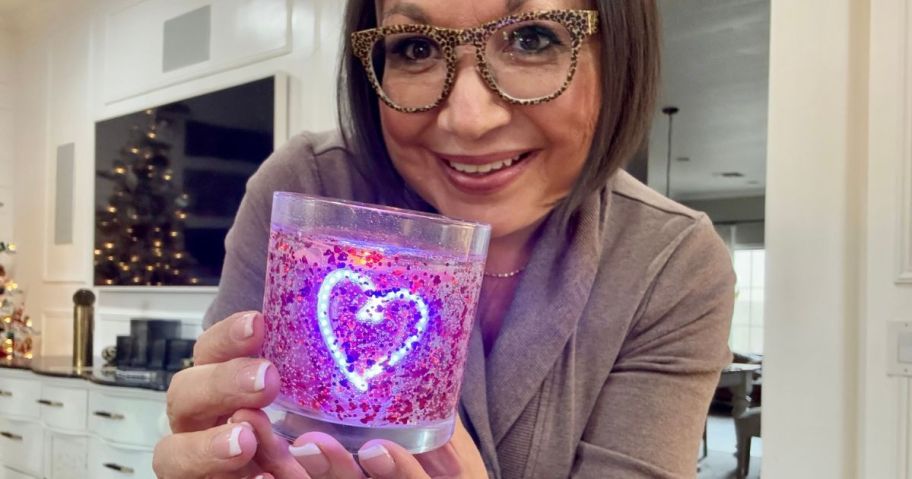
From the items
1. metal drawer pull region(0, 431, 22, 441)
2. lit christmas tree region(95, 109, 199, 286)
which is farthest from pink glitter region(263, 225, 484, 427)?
metal drawer pull region(0, 431, 22, 441)

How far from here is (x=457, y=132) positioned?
62 cm

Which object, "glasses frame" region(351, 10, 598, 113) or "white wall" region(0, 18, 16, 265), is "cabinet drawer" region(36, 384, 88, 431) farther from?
"glasses frame" region(351, 10, 598, 113)

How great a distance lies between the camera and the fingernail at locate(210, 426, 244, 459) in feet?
1.59

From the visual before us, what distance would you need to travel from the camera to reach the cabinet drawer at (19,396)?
3256 mm

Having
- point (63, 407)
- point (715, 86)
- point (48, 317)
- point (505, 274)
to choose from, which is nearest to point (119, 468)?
point (63, 407)

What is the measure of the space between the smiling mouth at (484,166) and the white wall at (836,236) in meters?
1.37

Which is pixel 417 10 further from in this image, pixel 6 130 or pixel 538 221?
pixel 6 130

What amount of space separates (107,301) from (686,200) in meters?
8.35

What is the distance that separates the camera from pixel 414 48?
630mm

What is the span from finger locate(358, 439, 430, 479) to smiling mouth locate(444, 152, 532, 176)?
29cm

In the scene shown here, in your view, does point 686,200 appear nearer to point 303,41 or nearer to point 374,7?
point 303,41

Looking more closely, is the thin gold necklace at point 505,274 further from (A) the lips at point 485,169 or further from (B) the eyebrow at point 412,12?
(B) the eyebrow at point 412,12

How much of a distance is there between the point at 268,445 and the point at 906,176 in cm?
167

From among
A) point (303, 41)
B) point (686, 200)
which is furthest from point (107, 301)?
point (686, 200)
